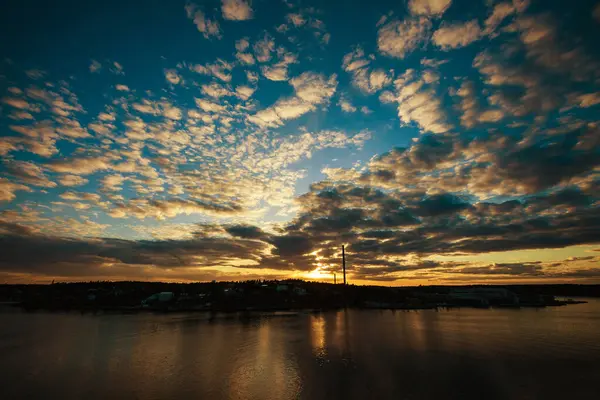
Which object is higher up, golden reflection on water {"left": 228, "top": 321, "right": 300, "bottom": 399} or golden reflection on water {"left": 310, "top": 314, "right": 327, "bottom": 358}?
golden reflection on water {"left": 310, "top": 314, "right": 327, "bottom": 358}

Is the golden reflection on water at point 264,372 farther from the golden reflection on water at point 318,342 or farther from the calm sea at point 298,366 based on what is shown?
the golden reflection on water at point 318,342

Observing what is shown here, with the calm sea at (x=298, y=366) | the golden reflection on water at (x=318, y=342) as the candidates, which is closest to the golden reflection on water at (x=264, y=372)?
the calm sea at (x=298, y=366)

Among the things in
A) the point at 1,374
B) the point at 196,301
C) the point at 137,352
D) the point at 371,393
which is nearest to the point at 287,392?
the point at 371,393

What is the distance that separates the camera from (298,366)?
23.4m

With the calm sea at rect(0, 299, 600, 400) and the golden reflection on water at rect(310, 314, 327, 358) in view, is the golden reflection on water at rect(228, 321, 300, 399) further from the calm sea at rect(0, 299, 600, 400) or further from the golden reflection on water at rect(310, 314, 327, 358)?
the golden reflection on water at rect(310, 314, 327, 358)

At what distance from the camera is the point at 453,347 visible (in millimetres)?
31438

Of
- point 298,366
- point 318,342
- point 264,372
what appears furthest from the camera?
point 318,342

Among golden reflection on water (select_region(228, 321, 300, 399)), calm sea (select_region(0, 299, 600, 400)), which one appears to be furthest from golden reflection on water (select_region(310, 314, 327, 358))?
golden reflection on water (select_region(228, 321, 300, 399))

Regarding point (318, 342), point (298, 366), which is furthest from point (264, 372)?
point (318, 342)

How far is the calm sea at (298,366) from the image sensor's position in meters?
17.7

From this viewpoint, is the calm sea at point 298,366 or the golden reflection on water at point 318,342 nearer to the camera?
the calm sea at point 298,366

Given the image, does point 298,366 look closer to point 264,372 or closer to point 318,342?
point 264,372

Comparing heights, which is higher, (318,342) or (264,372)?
(318,342)

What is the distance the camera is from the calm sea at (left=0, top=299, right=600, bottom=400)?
17.7m
